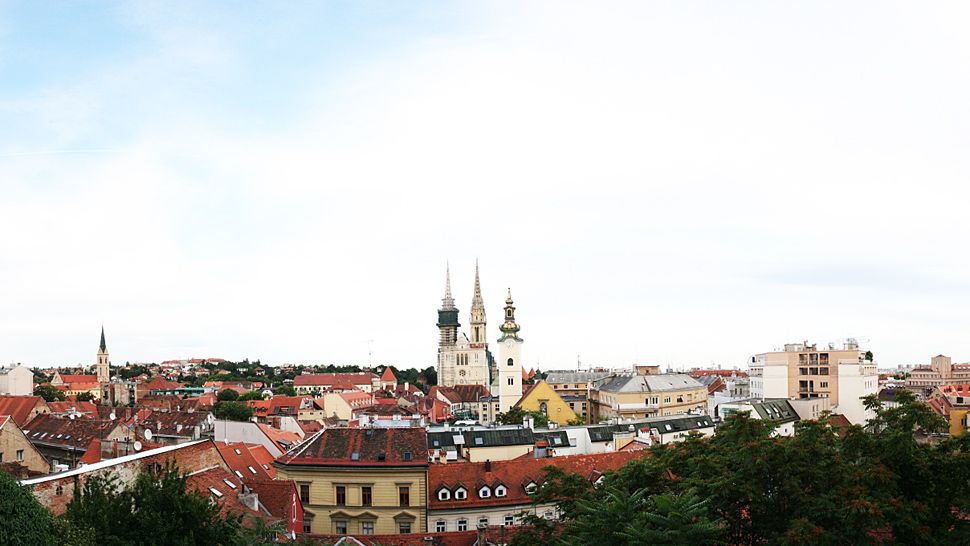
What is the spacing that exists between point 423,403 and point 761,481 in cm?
12210

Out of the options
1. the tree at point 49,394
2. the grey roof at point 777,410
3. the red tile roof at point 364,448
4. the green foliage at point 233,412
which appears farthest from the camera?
the tree at point 49,394

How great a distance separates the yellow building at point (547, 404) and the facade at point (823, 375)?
24.1 m

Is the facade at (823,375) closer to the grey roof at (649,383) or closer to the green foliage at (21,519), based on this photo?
the grey roof at (649,383)

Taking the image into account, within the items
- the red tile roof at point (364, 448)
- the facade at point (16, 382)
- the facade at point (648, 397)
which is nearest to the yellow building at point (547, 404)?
the facade at point (648, 397)

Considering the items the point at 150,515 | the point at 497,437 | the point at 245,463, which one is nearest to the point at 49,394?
the point at 245,463

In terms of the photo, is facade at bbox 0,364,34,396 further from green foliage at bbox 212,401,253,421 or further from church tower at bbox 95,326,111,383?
church tower at bbox 95,326,111,383

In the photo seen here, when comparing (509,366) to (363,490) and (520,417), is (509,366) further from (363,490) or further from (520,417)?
(363,490)

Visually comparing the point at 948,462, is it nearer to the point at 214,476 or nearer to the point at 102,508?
the point at 102,508

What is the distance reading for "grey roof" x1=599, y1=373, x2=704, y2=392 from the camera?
371ft

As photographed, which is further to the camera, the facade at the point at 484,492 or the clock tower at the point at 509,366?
the clock tower at the point at 509,366

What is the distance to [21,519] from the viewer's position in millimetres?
18562

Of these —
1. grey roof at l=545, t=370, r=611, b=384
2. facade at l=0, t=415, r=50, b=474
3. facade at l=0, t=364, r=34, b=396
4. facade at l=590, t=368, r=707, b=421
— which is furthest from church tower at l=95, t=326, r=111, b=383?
facade at l=0, t=415, r=50, b=474

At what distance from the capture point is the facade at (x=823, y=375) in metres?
91.2

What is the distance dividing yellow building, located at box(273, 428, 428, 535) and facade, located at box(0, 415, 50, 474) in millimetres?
17036
